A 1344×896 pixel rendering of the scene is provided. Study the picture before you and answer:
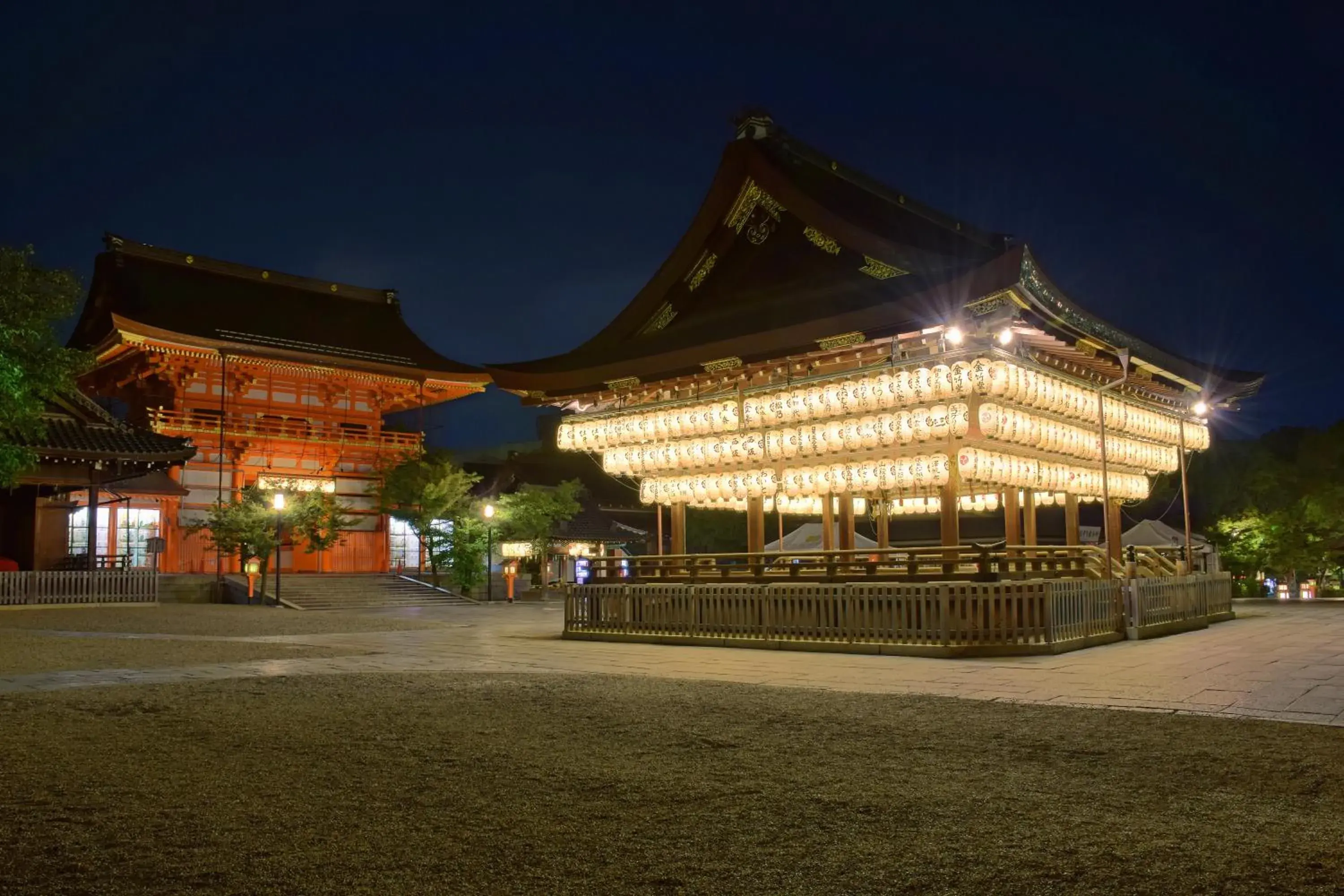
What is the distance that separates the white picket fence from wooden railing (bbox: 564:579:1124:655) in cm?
1948

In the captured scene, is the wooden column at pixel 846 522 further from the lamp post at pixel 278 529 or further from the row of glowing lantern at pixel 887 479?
the lamp post at pixel 278 529

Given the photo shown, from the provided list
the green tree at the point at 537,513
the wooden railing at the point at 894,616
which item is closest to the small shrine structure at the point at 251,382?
the green tree at the point at 537,513

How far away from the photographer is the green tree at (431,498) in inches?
1556

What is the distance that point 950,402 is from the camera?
17188mm

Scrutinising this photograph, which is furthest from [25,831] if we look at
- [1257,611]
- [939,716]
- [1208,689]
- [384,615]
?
[1257,611]

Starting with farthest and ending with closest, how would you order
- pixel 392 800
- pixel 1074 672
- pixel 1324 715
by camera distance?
pixel 1074 672, pixel 1324 715, pixel 392 800

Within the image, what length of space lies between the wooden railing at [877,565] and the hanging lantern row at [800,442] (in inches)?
81.5

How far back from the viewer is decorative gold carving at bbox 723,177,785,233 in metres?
20.8

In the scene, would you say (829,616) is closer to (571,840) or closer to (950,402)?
(950,402)

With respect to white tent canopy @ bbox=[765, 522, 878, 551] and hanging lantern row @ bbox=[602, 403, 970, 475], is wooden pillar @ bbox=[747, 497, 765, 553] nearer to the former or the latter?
hanging lantern row @ bbox=[602, 403, 970, 475]

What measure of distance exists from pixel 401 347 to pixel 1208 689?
43025 mm

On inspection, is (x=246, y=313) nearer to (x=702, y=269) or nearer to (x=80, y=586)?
(x=80, y=586)

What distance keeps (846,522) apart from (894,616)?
26.9ft

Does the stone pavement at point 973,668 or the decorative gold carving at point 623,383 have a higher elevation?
the decorative gold carving at point 623,383
